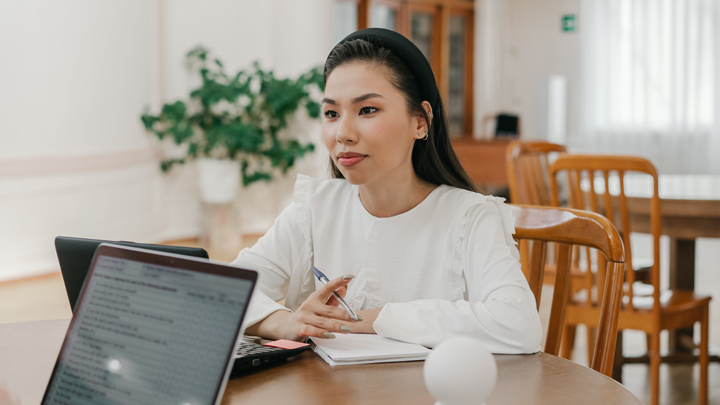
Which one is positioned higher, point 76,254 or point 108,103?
point 108,103

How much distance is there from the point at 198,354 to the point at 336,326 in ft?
1.24

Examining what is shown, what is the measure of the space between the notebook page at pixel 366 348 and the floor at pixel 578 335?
1805 millimetres

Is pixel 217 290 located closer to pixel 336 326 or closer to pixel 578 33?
pixel 336 326

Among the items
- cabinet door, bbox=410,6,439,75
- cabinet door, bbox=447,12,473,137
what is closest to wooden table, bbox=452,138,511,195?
cabinet door, bbox=447,12,473,137

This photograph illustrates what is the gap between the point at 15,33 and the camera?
3.92 meters

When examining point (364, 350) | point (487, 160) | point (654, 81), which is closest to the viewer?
point (364, 350)

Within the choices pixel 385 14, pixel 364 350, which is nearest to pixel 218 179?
pixel 385 14

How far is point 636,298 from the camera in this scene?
2277 millimetres

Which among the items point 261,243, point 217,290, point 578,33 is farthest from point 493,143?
point 217,290

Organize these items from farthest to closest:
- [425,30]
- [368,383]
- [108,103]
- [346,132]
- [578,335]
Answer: [425,30] → [108,103] → [578,335] → [346,132] → [368,383]

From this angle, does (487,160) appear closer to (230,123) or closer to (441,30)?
(441,30)

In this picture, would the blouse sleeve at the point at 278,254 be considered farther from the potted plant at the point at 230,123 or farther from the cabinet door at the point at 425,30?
the cabinet door at the point at 425,30

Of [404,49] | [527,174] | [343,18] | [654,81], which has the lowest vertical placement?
[527,174]

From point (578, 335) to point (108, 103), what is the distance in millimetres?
3411
